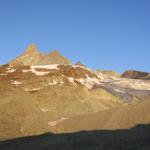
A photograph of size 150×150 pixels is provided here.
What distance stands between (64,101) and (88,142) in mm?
25236

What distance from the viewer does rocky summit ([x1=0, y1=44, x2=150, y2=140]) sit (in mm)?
35794

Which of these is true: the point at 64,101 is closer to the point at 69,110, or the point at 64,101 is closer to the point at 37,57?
the point at 69,110

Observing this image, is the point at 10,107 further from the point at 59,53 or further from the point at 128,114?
the point at 59,53

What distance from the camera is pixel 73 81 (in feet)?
198

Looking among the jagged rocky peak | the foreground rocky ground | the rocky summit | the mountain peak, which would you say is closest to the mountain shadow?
the foreground rocky ground

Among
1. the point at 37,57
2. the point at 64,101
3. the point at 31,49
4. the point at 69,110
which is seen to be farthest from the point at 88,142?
the point at 31,49

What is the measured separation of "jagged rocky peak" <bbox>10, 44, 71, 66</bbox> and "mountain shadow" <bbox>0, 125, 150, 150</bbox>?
81.9 metres

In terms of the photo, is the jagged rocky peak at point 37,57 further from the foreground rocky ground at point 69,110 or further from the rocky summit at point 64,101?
the foreground rocky ground at point 69,110

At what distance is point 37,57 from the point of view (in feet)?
386

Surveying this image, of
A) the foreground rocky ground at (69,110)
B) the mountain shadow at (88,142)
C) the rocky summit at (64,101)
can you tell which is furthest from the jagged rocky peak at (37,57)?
the mountain shadow at (88,142)

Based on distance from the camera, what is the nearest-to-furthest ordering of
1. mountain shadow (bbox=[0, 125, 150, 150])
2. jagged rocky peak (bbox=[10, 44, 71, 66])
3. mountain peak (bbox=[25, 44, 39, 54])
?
mountain shadow (bbox=[0, 125, 150, 150]), jagged rocky peak (bbox=[10, 44, 71, 66]), mountain peak (bbox=[25, 44, 39, 54])

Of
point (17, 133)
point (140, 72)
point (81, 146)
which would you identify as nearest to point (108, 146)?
point (81, 146)

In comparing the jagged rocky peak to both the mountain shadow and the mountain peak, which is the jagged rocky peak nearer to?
the mountain peak

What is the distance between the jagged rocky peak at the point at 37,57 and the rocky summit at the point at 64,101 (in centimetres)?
4033
